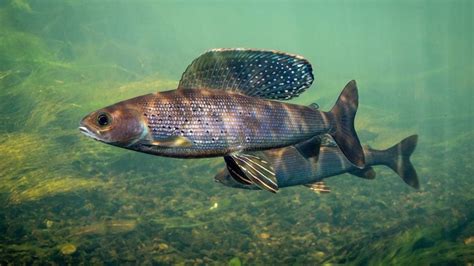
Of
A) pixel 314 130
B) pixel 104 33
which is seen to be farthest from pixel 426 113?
pixel 314 130

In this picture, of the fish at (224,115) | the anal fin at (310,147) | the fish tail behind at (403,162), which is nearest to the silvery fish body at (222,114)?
the fish at (224,115)

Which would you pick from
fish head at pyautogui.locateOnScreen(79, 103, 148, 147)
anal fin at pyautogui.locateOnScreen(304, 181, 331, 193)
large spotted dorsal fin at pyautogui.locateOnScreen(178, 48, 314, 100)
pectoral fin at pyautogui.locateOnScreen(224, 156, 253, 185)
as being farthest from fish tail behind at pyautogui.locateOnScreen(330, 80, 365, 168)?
anal fin at pyautogui.locateOnScreen(304, 181, 331, 193)

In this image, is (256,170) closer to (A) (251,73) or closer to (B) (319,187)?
(A) (251,73)

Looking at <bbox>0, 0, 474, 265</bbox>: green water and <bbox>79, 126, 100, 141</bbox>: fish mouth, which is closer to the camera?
<bbox>79, 126, 100, 141</bbox>: fish mouth

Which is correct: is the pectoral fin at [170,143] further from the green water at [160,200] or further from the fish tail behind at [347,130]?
the green water at [160,200]

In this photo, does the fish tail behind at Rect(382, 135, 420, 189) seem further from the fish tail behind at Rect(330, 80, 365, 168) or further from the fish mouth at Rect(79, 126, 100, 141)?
the fish mouth at Rect(79, 126, 100, 141)

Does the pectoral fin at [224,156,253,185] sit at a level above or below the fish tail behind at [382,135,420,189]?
above

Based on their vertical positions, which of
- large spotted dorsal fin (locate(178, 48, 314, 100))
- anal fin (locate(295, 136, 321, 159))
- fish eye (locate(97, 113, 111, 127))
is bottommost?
anal fin (locate(295, 136, 321, 159))
